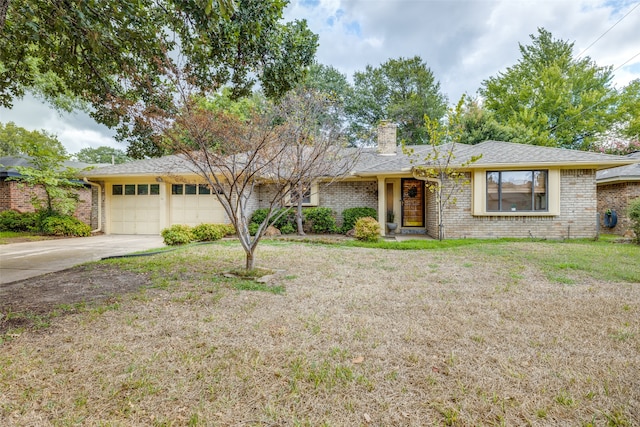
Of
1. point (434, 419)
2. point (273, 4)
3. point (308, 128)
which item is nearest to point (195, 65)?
point (273, 4)

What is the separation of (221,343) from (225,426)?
1.08 meters

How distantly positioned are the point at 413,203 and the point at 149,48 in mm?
10001

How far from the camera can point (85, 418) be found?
71.8 inches

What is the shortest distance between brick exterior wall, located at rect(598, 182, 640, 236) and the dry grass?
9719 mm

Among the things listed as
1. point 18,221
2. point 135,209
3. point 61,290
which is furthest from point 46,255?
point 18,221

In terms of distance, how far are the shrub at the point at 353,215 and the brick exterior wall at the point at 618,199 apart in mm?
8837

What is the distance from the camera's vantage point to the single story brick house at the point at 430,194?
958 centimetres

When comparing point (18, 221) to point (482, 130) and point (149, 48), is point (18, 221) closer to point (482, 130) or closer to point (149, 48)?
point (149, 48)

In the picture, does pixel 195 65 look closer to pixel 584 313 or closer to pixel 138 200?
pixel 584 313

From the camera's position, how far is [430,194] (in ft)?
36.5

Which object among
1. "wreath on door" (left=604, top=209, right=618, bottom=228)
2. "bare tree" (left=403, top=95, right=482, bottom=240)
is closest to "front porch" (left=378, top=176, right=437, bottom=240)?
"bare tree" (left=403, top=95, right=482, bottom=240)

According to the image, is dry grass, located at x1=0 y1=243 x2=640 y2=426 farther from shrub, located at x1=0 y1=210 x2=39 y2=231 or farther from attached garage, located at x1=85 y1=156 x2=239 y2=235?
shrub, located at x1=0 y1=210 x2=39 y2=231

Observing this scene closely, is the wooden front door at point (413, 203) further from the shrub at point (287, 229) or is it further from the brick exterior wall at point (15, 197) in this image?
the brick exterior wall at point (15, 197)

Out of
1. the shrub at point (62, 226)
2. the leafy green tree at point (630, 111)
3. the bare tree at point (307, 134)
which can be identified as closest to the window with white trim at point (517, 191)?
the bare tree at point (307, 134)
